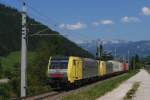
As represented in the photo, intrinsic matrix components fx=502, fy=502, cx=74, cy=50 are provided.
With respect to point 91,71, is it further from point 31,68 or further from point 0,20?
point 0,20

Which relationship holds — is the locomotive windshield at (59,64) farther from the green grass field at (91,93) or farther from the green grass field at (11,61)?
the green grass field at (11,61)

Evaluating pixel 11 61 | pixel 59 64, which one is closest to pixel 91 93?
pixel 59 64

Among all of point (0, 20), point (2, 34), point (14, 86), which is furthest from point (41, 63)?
point (0, 20)

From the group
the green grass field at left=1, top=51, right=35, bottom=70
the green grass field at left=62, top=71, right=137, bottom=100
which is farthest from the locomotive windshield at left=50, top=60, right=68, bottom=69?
A: the green grass field at left=1, top=51, right=35, bottom=70

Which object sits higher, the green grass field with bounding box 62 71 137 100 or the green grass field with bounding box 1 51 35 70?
the green grass field with bounding box 1 51 35 70

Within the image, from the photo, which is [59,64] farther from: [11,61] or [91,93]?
[11,61]

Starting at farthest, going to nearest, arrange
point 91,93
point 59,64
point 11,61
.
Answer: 1. point 11,61
2. point 59,64
3. point 91,93

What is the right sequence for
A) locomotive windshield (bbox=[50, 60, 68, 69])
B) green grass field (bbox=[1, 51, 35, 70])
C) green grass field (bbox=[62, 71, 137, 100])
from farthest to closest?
green grass field (bbox=[1, 51, 35, 70]), locomotive windshield (bbox=[50, 60, 68, 69]), green grass field (bbox=[62, 71, 137, 100])

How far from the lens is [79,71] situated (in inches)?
1800

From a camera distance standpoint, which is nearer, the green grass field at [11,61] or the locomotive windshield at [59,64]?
the locomotive windshield at [59,64]

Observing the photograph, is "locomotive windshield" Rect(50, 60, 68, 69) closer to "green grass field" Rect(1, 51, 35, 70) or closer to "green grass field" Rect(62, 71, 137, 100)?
"green grass field" Rect(62, 71, 137, 100)

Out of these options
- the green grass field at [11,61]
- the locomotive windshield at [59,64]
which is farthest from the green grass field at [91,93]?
the green grass field at [11,61]

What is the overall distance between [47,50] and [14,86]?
8591 millimetres

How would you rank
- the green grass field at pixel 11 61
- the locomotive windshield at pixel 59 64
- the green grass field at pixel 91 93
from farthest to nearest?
the green grass field at pixel 11 61
the locomotive windshield at pixel 59 64
the green grass field at pixel 91 93
